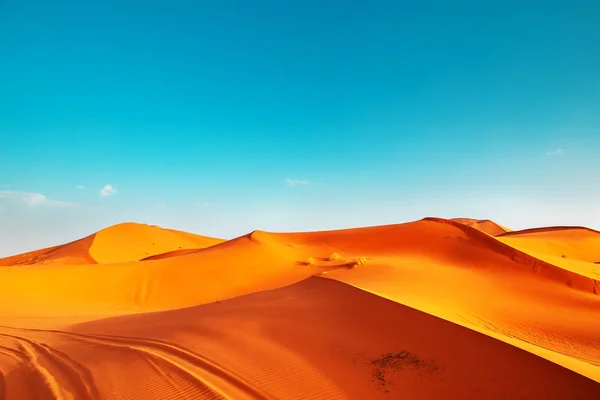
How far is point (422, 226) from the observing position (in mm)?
23312

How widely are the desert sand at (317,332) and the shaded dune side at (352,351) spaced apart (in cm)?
3

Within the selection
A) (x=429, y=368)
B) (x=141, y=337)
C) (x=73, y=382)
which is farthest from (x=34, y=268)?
(x=429, y=368)

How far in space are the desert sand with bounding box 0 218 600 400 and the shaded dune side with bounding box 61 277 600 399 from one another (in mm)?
29

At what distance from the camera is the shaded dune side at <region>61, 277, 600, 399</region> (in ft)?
17.3

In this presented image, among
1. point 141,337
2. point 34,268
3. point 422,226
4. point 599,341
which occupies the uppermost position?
point 422,226

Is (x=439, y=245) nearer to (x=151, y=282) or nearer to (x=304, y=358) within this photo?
(x=151, y=282)

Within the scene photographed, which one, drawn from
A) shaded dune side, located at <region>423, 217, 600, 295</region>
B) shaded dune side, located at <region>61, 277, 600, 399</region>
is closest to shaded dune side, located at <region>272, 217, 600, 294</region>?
shaded dune side, located at <region>423, 217, 600, 295</region>

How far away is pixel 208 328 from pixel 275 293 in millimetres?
3483

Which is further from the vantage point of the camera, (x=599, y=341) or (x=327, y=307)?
(x=327, y=307)

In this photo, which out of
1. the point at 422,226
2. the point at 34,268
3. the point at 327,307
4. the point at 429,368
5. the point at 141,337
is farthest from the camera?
the point at 422,226

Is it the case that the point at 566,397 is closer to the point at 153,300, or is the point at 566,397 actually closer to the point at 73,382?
the point at 73,382

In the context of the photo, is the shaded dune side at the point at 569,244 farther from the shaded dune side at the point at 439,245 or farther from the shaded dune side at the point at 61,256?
the shaded dune side at the point at 61,256

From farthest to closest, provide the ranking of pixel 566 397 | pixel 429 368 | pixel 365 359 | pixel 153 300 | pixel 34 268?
pixel 34 268 < pixel 153 300 < pixel 365 359 < pixel 429 368 < pixel 566 397

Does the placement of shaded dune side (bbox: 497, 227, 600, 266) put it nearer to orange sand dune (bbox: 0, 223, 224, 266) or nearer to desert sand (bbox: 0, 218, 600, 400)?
desert sand (bbox: 0, 218, 600, 400)
